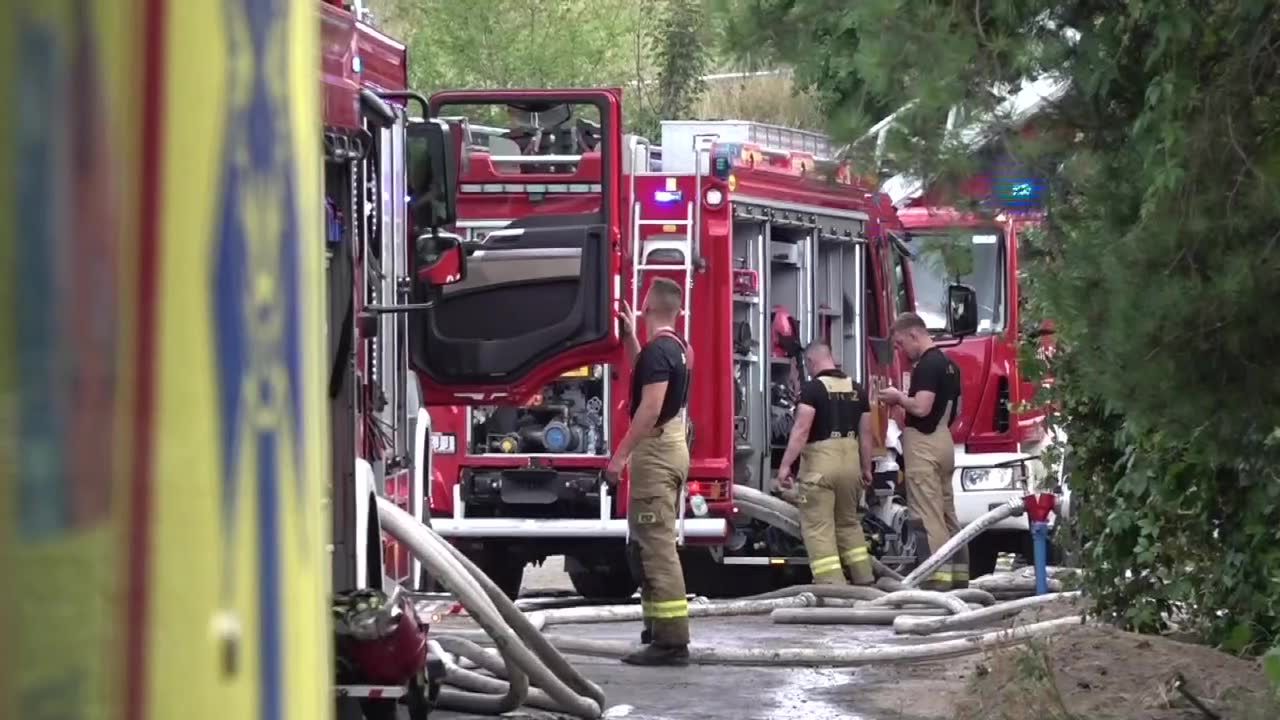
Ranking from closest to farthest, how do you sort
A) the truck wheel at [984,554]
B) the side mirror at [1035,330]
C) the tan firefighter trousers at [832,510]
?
the side mirror at [1035,330]
the tan firefighter trousers at [832,510]
the truck wheel at [984,554]

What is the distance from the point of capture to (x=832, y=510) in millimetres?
14234

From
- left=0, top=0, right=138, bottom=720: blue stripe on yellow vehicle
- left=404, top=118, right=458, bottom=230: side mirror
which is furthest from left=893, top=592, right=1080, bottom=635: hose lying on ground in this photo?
left=0, top=0, right=138, bottom=720: blue stripe on yellow vehicle

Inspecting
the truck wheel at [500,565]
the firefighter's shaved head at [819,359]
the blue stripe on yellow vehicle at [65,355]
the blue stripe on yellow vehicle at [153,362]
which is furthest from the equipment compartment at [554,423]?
the blue stripe on yellow vehicle at [65,355]

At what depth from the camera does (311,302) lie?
6.41 feet

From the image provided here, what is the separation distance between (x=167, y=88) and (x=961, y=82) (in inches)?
144

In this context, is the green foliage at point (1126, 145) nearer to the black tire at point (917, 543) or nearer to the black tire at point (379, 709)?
the black tire at point (379, 709)

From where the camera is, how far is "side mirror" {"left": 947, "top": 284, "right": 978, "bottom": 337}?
15.8m

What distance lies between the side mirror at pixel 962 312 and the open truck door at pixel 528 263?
3333 millimetres

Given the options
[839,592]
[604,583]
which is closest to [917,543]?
[604,583]

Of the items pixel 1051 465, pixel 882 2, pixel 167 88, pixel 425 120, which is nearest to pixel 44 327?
pixel 167 88

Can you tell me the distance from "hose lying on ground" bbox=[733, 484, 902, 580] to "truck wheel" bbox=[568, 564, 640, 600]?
93 cm

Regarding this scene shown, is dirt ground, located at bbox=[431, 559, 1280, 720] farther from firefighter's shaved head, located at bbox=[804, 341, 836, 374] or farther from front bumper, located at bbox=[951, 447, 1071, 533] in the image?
front bumper, located at bbox=[951, 447, 1071, 533]

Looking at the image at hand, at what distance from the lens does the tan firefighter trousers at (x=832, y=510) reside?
14031 mm

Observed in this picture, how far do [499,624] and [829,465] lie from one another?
6.85 metres
